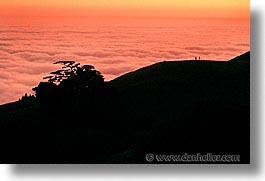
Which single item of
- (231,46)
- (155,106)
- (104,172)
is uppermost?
(231,46)

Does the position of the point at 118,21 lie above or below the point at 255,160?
above

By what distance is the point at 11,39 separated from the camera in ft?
28.5

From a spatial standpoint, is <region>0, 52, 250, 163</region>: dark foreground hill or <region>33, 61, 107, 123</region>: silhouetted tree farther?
<region>33, 61, 107, 123</region>: silhouetted tree

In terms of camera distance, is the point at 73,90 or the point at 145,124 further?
the point at 73,90

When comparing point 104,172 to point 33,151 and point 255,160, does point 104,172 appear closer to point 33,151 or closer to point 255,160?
point 33,151

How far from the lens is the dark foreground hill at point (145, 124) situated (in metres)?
8.32

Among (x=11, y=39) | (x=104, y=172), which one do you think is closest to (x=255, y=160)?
(x=104, y=172)

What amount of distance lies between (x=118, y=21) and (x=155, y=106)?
1.53 metres

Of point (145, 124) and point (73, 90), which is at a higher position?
point (73, 90)

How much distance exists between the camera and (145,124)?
27.8ft

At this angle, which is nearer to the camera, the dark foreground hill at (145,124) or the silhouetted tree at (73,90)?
the dark foreground hill at (145,124)

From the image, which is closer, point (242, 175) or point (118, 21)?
point (242, 175)

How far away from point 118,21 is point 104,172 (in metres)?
2.45

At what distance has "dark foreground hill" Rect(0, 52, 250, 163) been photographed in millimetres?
8320
